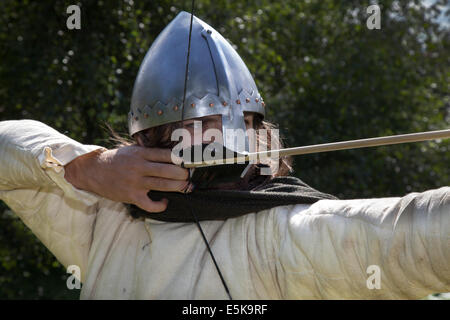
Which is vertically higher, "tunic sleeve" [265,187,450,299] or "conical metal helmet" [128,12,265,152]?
"conical metal helmet" [128,12,265,152]

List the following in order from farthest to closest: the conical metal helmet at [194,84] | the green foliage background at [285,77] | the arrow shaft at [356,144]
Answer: the green foliage background at [285,77], the conical metal helmet at [194,84], the arrow shaft at [356,144]

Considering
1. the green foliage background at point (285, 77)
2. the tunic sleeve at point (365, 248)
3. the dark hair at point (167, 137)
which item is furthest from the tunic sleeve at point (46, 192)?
the green foliage background at point (285, 77)

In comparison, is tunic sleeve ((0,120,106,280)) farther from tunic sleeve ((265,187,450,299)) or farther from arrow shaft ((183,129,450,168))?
tunic sleeve ((265,187,450,299))

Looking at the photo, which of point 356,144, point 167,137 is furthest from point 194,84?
point 356,144

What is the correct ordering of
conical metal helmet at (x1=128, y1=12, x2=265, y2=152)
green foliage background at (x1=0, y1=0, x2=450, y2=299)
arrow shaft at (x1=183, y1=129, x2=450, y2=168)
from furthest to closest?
1. green foliage background at (x1=0, y1=0, x2=450, y2=299)
2. conical metal helmet at (x1=128, y1=12, x2=265, y2=152)
3. arrow shaft at (x1=183, y1=129, x2=450, y2=168)

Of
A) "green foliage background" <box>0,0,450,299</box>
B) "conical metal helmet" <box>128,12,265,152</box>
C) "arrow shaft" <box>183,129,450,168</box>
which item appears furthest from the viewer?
"green foliage background" <box>0,0,450,299</box>

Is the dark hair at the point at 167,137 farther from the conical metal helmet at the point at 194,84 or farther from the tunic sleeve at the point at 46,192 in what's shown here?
the tunic sleeve at the point at 46,192

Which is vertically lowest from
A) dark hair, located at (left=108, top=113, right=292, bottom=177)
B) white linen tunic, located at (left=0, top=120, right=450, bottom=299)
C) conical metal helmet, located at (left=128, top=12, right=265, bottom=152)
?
white linen tunic, located at (left=0, top=120, right=450, bottom=299)

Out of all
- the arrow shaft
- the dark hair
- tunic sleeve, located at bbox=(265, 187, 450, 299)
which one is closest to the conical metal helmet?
the dark hair

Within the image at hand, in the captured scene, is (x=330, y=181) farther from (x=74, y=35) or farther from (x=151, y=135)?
(x=151, y=135)

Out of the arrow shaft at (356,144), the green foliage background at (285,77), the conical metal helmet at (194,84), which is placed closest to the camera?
the arrow shaft at (356,144)

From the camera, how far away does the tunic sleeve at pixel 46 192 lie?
1467mm

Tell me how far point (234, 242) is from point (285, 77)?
336 cm

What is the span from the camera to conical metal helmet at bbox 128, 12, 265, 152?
146 cm
